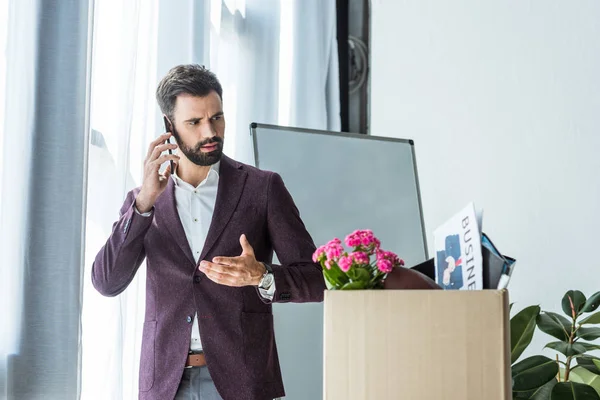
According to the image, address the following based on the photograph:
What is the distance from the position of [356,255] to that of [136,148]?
1166 millimetres

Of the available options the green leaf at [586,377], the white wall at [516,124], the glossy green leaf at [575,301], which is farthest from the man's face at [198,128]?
the white wall at [516,124]

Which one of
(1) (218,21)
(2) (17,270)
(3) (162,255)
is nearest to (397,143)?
(1) (218,21)

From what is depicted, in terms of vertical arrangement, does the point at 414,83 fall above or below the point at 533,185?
above

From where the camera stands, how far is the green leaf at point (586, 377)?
2.01 meters

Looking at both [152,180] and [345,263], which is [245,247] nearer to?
[152,180]

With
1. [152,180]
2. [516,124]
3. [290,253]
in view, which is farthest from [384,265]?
[516,124]

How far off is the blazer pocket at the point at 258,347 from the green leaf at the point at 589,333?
85 centimetres

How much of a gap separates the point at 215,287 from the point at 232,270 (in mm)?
159

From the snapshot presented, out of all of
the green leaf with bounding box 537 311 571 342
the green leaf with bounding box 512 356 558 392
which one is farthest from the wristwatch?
the green leaf with bounding box 537 311 571 342

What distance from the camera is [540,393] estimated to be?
6.04ft

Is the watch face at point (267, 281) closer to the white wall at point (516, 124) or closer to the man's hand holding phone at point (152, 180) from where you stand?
the man's hand holding phone at point (152, 180)

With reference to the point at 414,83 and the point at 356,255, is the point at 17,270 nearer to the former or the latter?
the point at 356,255

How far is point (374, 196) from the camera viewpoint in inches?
106

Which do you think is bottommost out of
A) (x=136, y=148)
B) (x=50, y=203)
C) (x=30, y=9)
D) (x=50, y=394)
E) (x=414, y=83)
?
(x=50, y=394)
